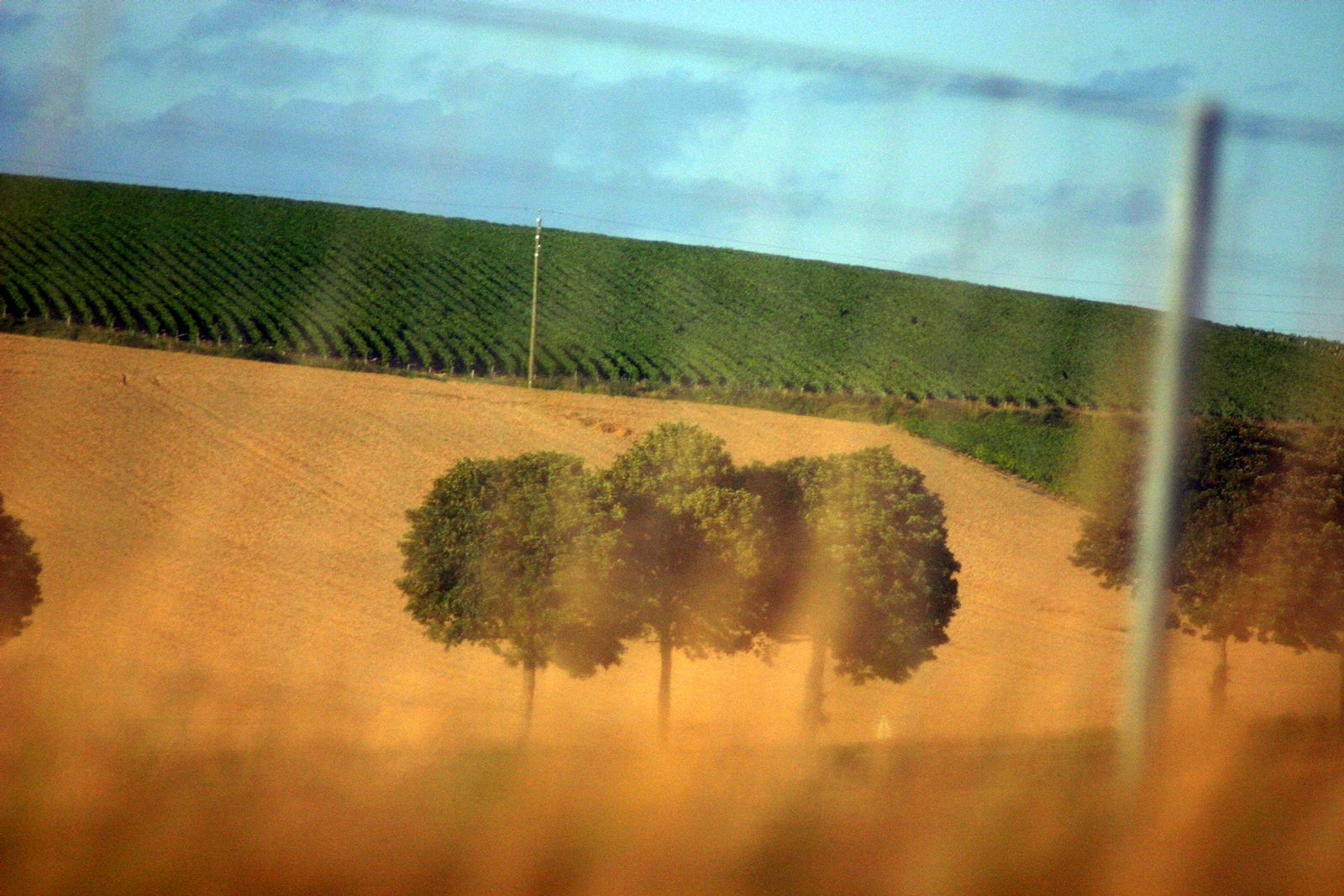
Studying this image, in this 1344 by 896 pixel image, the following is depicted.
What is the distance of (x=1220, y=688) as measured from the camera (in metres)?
7.61

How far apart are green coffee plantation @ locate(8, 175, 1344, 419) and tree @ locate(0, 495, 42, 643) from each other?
10.3 meters

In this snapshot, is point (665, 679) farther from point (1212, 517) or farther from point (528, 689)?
point (1212, 517)

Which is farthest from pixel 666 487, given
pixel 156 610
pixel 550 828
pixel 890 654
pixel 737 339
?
pixel 737 339

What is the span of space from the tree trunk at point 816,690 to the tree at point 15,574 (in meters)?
6.71

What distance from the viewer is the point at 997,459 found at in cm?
1981

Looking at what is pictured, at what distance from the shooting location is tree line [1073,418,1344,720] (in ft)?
26.9

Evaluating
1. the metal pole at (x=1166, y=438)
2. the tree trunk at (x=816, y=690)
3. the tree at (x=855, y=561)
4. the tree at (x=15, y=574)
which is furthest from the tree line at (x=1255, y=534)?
the tree at (x=15, y=574)

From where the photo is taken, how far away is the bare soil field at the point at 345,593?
808 centimetres

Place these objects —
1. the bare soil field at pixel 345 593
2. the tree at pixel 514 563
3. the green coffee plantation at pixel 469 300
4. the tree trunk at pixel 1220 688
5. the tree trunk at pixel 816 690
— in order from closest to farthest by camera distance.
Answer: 1. the tree trunk at pixel 1220 688
2. the bare soil field at pixel 345 593
3. the tree trunk at pixel 816 690
4. the tree at pixel 514 563
5. the green coffee plantation at pixel 469 300

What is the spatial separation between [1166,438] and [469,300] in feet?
111

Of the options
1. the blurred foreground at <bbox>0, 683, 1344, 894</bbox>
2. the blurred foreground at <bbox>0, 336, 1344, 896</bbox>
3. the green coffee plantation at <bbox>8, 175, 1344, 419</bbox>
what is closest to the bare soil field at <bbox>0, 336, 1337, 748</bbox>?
the blurred foreground at <bbox>0, 336, 1344, 896</bbox>

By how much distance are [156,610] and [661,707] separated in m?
5.93

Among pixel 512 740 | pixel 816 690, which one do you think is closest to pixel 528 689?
pixel 816 690

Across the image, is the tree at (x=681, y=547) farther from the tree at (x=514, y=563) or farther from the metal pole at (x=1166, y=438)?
the metal pole at (x=1166, y=438)
